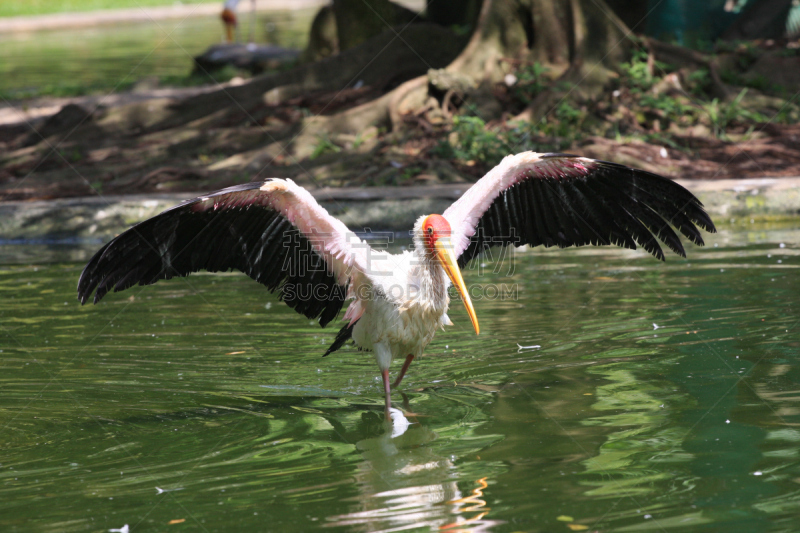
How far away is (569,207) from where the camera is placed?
5.04 meters

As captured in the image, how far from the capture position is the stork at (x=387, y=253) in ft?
14.4

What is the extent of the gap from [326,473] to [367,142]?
725 cm

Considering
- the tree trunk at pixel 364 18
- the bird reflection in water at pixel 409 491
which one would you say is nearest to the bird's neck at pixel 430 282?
the bird reflection in water at pixel 409 491

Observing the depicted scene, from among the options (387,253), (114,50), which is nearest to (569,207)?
(387,253)

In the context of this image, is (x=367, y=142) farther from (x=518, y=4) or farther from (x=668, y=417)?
(x=668, y=417)

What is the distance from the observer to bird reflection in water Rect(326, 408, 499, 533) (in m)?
3.06

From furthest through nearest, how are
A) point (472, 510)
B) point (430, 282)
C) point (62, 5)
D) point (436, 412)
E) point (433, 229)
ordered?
point (62, 5) → point (430, 282) → point (433, 229) → point (436, 412) → point (472, 510)

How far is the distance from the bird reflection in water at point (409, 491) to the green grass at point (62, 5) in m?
36.2

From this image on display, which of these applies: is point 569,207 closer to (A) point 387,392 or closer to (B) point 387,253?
(B) point 387,253

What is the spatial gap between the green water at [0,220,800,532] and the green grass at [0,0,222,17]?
112 feet

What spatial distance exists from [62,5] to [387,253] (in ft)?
128

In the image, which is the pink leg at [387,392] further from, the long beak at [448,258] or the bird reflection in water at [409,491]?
the long beak at [448,258]

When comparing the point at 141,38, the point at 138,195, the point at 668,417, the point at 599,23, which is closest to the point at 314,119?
the point at 138,195

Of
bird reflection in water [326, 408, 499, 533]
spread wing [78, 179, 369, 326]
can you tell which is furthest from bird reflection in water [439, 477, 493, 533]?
spread wing [78, 179, 369, 326]
